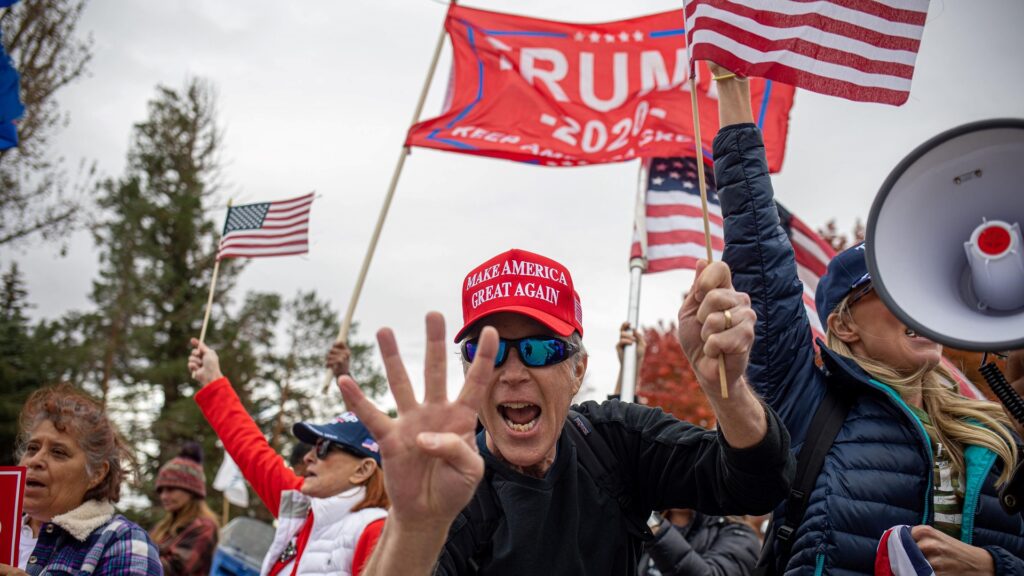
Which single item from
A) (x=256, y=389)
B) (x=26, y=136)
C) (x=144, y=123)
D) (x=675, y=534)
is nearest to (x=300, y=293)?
(x=256, y=389)

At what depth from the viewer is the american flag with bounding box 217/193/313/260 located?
254 inches

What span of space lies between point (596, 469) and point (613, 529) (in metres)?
0.17

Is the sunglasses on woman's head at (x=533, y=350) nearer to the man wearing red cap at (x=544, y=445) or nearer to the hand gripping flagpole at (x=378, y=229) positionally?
the man wearing red cap at (x=544, y=445)

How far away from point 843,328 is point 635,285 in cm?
293

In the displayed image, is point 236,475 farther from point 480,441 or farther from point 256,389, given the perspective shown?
point 256,389

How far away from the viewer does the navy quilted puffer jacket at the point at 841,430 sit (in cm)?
227

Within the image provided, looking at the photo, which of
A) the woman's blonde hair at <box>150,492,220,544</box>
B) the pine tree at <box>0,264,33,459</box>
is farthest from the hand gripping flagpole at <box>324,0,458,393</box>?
the pine tree at <box>0,264,33,459</box>

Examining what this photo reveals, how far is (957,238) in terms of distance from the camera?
1983 mm

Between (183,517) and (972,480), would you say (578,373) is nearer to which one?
(972,480)

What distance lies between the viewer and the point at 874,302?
8.86 feet

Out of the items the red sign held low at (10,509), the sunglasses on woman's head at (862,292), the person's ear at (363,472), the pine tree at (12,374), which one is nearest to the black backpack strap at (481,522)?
the sunglasses on woman's head at (862,292)

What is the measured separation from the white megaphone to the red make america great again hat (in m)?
0.87

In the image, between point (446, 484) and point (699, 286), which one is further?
point (699, 286)

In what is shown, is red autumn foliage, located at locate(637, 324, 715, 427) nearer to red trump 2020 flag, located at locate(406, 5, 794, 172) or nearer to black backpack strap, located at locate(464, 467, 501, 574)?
red trump 2020 flag, located at locate(406, 5, 794, 172)
